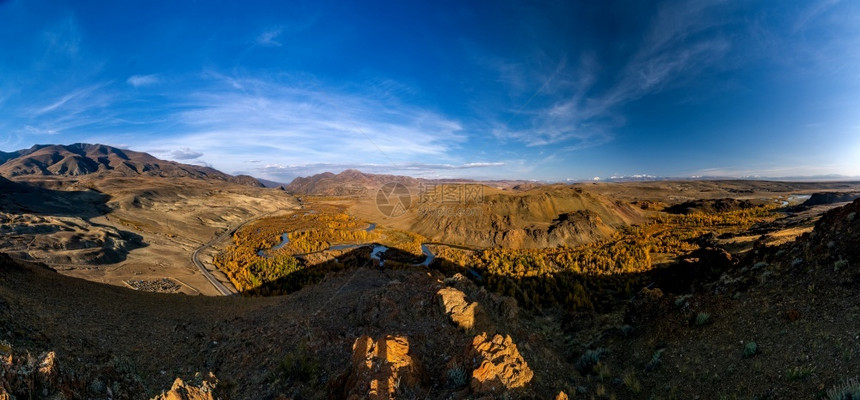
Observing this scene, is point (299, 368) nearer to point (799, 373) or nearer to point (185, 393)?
point (185, 393)

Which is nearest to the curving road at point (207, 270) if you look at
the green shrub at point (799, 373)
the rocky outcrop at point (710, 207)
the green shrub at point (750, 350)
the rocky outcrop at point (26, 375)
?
the rocky outcrop at point (26, 375)

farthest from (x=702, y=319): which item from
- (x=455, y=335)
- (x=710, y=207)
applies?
(x=710, y=207)

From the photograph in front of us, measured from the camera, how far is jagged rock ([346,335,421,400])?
5.89 meters

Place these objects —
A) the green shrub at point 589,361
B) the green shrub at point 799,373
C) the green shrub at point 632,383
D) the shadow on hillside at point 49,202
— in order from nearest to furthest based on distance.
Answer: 1. the green shrub at point 799,373
2. the green shrub at point 632,383
3. the green shrub at point 589,361
4. the shadow on hillside at point 49,202

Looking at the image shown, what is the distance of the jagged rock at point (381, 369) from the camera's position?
5895mm

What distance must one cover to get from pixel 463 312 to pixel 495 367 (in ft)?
16.5

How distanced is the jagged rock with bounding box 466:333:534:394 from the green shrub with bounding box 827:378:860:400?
4785 mm

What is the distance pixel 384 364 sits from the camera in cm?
641

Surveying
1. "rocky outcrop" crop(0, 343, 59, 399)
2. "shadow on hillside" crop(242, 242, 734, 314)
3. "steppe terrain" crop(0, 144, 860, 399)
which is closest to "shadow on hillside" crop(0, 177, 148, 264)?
"steppe terrain" crop(0, 144, 860, 399)

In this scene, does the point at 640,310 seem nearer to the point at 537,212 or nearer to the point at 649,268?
the point at 649,268

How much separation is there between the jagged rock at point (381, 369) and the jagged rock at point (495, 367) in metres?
1.30

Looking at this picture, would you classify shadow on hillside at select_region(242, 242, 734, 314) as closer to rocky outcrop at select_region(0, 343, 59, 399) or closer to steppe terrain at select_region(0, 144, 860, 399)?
steppe terrain at select_region(0, 144, 860, 399)

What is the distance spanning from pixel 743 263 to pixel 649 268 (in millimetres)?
20497

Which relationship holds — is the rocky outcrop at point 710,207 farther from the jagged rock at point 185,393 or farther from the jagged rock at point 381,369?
the jagged rock at point 185,393
